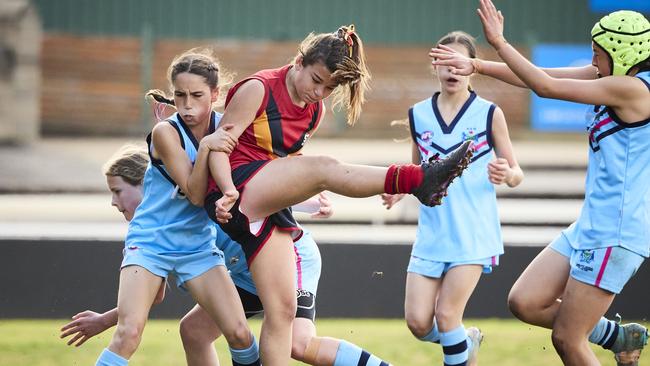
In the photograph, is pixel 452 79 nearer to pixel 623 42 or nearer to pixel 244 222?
pixel 623 42

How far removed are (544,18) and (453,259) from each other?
1665 centimetres

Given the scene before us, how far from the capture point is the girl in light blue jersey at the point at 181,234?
445 cm

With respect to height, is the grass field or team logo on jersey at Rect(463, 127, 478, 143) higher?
team logo on jersey at Rect(463, 127, 478, 143)

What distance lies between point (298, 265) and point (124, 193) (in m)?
0.85

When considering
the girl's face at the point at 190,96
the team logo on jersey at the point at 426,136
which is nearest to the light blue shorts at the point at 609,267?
the team logo on jersey at the point at 426,136

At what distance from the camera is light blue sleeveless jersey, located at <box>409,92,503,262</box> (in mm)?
5121

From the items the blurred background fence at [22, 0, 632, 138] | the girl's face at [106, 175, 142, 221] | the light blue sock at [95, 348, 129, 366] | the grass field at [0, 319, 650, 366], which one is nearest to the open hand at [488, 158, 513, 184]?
the grass field at [0, 319, 650, 366]

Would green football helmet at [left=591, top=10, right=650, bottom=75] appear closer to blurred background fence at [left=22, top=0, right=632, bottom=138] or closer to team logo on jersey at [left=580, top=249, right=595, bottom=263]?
team logo on jersey at [left=580, top=249, right=595, bottom=263]

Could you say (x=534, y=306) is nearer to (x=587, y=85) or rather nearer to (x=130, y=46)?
(x=587, y=85)

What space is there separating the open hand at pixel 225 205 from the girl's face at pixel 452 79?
4.67 ft

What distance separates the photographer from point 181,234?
183 inches

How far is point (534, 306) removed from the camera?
4.77m

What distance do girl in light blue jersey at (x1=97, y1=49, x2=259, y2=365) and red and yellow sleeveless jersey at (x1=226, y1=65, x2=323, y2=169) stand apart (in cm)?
16

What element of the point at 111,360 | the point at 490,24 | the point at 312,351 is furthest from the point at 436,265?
the point at 111,360
